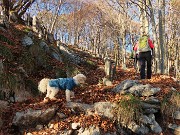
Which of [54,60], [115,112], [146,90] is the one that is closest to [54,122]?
[115,112]

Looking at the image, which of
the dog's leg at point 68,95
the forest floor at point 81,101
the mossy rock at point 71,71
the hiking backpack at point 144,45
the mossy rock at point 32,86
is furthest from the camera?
the mossy rock at point 71,71

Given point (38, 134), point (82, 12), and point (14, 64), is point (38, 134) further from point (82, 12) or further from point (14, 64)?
point (82, 12)

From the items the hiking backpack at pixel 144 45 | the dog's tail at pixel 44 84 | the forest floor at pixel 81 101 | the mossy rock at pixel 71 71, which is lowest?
the forest floor at pixel 81 101

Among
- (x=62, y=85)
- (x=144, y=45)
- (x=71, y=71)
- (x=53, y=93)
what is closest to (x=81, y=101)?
(x=62, y=85)

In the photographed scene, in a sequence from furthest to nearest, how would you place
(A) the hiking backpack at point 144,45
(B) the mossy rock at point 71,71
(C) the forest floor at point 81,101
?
(B) the mossy rock at point 71,71 < (A) the hiking backpack at point 144,45 < (C) the forest floor at point 81,101

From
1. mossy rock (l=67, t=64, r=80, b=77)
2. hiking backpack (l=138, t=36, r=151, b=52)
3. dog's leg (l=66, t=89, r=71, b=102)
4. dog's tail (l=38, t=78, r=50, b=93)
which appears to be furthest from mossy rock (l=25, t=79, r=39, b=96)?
hiking backpack (l=138, t=36, r=151, b=52)

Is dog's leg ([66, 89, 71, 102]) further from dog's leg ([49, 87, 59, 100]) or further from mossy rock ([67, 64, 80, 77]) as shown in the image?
mossy rock ([67, 64, 80, 77])

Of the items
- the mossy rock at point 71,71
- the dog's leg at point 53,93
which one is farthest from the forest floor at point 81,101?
the mossy rock at point 71,71

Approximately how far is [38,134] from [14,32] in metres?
7.68

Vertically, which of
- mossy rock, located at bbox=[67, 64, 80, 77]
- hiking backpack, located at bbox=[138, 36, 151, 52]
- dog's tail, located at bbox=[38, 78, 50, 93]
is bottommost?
dog's tail, located at bbox=[38, 78, 50, 93]

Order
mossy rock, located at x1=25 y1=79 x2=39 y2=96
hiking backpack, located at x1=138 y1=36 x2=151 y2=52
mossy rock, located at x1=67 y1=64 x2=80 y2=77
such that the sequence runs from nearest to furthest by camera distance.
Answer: mossy rock, located at x1=25 y1=79 x2=39 y2=96 → hiking backpack, located at x1=138 y1=36 x2=151 y2=52 → mossy rock, located at x1=67 y1=64 x2=80 y2=77

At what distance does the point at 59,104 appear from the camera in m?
7.50

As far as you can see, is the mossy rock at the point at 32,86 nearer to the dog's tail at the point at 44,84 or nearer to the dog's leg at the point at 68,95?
the dog's tail at the point at 44,84

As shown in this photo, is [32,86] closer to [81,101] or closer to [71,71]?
[81,101]
